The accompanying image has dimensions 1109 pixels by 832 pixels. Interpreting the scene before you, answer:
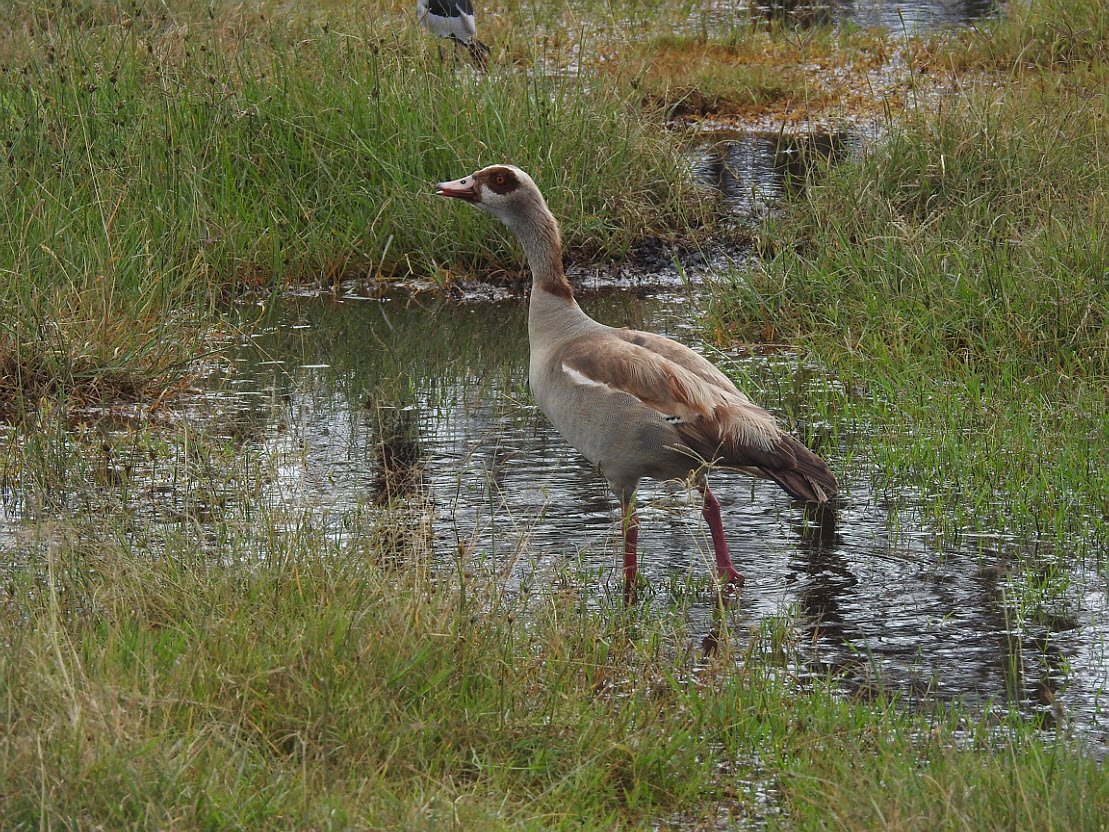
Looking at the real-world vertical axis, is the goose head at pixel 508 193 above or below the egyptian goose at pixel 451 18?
below

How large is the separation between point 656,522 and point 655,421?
0.74 meters

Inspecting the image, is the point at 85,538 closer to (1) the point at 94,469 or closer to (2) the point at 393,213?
(1) the point at 94,469

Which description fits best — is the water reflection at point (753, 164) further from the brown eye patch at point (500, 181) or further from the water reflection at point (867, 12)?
the brown eye patch at point (500, 181)

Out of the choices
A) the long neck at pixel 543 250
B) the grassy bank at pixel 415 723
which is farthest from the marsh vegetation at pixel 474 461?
the long neck at pixel 543 250

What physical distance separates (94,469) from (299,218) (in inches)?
156

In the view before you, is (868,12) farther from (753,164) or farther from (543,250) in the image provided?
(543,250)

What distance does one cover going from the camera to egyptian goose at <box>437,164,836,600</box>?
218 inches

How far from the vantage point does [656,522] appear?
622 centimetres

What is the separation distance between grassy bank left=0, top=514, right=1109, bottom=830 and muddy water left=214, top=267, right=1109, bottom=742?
36 cm

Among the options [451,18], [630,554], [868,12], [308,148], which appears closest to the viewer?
[630,554]

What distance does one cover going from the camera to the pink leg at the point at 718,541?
5492 millimetres

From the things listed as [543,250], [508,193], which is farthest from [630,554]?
[508,193]

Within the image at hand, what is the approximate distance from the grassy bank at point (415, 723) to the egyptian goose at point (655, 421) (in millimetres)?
977

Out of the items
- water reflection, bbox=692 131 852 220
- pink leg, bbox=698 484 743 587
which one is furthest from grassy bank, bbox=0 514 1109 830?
water reflection, bbox=692 131 852 220
